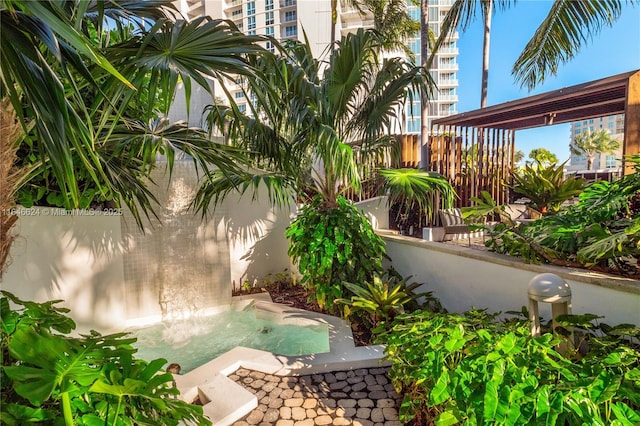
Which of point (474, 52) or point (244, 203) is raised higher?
point (474, 52)

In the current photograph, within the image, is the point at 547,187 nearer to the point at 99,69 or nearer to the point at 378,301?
the point at 378,301

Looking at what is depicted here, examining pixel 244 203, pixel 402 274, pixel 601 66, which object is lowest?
pixel 402 274

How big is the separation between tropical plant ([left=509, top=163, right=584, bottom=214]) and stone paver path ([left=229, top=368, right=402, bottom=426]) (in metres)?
3.34

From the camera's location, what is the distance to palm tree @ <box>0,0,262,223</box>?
0.94 metres

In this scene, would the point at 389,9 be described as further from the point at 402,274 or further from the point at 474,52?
the point at 402,274

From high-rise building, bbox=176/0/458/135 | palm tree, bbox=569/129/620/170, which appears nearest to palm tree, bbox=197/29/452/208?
high-rise building, bbox=176/0/458/135

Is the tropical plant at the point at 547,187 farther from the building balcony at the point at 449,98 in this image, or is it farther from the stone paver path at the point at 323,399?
the building balcony at the point at 449,98

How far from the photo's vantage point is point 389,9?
10039mm

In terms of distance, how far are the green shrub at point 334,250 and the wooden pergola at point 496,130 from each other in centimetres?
244

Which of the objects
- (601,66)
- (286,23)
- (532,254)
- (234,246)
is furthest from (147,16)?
(286,23)

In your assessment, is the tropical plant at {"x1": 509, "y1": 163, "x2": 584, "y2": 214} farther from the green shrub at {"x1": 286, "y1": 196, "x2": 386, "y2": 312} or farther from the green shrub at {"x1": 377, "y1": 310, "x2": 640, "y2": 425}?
the green shrub at {"x1": 377, "y1": 310, "x2": 640, "y2": 425}

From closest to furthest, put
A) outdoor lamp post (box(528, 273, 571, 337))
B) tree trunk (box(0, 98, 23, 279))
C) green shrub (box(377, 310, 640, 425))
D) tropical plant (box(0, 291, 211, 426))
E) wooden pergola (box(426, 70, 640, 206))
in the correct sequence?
1. tropical plant (box(0, 291, 211, 426))
2. green shrub (box(377, 310, 640, 425))
3. tree trunk (box(0, 98, 23, 279))
4. outdoor lamp post (box(528, 273, 571, 337))
5. wooden pergola (box(426, 70, 640, 206))

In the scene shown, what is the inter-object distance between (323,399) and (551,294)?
1804 millimetres

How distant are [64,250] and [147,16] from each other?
9.39 ft
